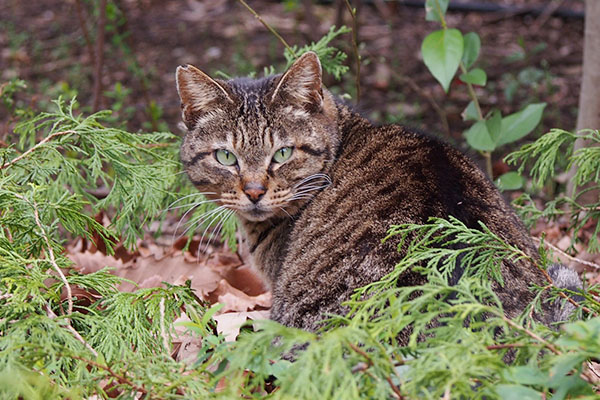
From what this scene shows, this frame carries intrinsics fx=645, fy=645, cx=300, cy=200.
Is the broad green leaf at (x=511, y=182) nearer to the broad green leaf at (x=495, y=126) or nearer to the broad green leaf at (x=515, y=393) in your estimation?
the broad green leaf at (x=495, y=126)

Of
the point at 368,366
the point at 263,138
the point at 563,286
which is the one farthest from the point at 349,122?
the point at 368,366

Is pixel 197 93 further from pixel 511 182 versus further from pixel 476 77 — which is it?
pixel 511 182

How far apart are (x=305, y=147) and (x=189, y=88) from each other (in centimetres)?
58

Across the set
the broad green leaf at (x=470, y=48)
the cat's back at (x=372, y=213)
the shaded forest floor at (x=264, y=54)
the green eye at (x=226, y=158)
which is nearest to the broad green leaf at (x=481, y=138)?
the broad green leaf at (x=470, y=48)

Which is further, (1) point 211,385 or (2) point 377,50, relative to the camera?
(2) point 377,50

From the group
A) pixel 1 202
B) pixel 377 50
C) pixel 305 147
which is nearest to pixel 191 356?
pixel 1 202

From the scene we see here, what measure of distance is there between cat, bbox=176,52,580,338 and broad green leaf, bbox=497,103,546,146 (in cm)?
76

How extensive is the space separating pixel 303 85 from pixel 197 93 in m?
0.48

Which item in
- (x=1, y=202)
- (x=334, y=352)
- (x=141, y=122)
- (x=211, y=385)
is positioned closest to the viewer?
(x=334, y=352)

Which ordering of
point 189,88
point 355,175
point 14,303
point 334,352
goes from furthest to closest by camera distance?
point 189,88 < point 355,175 < point 14,303 < point 334,352

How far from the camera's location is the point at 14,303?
1825mm

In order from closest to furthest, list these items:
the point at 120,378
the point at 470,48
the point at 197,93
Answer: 1. the point at 120,378
2. the point at 197,93
3. the point at 470,48

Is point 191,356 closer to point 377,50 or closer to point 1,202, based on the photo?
point 1,202

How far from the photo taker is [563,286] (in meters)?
2.49
